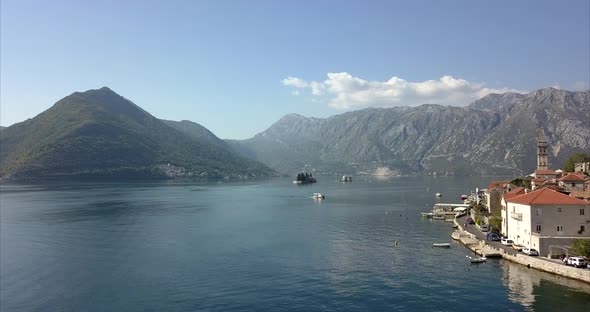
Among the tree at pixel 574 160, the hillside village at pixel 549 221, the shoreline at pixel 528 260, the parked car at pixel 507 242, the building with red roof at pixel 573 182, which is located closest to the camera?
the shoreline at pixel 528 260

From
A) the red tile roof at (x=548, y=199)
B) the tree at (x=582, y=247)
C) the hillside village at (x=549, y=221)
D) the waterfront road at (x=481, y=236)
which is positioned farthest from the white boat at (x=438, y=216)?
the tree at (x=582, y=247)

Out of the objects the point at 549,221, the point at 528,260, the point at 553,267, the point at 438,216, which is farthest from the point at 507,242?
the point at 438,216

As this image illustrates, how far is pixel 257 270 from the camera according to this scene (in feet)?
231

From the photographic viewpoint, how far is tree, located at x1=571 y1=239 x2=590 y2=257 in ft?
203

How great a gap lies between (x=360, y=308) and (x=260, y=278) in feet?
58.1

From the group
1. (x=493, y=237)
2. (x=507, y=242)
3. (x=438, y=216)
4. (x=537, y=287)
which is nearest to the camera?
(x=537, y=287)

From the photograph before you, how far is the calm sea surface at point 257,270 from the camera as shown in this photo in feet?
180

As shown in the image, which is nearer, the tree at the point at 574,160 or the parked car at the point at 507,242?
the parked car at the point at 507,242

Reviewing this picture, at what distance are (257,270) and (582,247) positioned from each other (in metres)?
44.9

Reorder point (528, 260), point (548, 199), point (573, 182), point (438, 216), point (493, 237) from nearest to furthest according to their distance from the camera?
point (528, 260)
point (548, 199)
point (493, 237)
point (573, 182)
point (438, 216)

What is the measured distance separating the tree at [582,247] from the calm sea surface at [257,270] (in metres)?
5.95

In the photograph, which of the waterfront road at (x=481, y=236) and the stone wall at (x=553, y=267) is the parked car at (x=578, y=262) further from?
the waterfront road at (x=481, y=236)

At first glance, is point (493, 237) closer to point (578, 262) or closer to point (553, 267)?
point (553, 267)

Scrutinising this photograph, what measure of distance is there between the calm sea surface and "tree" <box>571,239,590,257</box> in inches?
234
